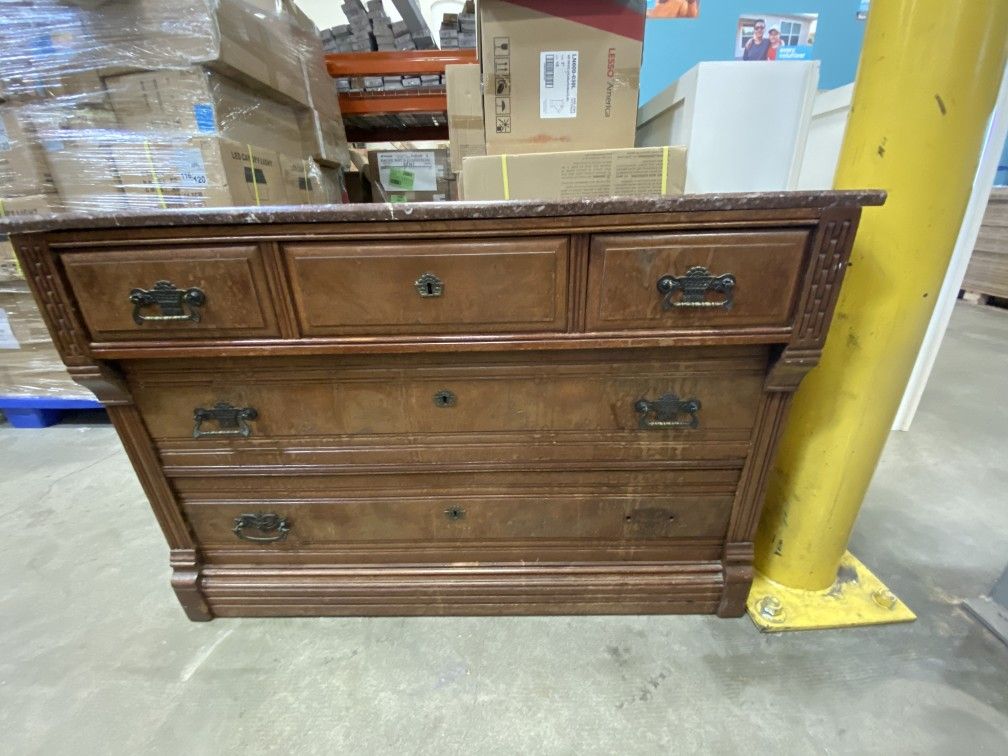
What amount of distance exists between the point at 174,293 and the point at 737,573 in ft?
4.58

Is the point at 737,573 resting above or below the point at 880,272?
below

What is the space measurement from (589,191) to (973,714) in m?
1.48

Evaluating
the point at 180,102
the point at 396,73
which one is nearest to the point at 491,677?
the point at 180,102

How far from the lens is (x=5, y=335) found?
6.32ft

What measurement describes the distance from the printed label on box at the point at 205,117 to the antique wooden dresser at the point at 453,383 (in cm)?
80

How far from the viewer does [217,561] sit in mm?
1128

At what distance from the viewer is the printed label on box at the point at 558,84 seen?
1.23 meters

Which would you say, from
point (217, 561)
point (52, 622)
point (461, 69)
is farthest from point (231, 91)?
point (52, 622)

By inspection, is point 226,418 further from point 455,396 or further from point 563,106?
point 563,106

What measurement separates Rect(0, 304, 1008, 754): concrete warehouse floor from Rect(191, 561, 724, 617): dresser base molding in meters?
0.05

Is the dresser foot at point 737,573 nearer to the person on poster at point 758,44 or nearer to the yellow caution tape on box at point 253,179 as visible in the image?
the yellow caution tape on box at point 253,179

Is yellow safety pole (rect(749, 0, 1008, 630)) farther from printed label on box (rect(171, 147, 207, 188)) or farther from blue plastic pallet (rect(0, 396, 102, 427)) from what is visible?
blue plastic pallet (rect(0, 396, 102, 427))

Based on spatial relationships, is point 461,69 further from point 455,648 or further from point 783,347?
point 455,648

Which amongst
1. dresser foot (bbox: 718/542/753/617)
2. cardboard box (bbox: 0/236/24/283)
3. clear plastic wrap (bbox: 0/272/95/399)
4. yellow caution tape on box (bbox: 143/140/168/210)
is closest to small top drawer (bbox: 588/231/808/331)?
dresser foot (bbox: 718/542/753/617)
